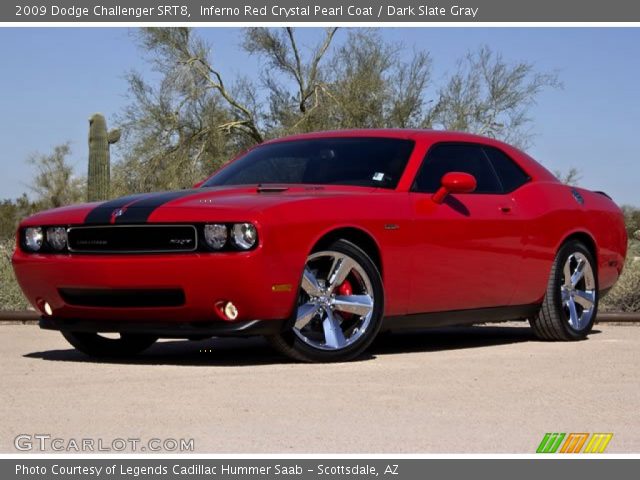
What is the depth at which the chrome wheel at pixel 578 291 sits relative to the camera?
1034cm

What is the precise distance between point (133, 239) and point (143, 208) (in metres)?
0.19

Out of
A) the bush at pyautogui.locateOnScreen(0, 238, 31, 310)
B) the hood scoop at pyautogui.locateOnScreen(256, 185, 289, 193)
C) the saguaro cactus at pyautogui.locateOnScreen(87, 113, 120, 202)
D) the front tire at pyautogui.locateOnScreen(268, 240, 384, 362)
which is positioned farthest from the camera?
the saguaro cactus at pyautogui.locateOnScreen(87, 113, 120, 202)

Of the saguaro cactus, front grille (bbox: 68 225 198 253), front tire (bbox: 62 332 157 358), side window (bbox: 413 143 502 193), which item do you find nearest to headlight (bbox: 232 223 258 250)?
front grille (bbox: 68 225 198 253)

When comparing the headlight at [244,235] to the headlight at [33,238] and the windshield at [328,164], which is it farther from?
the headlight at [33,238]

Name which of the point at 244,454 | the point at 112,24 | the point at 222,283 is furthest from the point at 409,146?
the point at 244,454

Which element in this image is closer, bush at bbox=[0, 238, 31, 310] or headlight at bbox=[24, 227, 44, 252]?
headlight at bbox=[24, 227, 44, 252]

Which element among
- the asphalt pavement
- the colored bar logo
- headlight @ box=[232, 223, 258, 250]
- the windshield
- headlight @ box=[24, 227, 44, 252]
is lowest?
the asphalt pavement

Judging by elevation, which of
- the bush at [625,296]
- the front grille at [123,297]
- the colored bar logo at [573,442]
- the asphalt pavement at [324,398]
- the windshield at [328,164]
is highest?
the windshield at [328,164]

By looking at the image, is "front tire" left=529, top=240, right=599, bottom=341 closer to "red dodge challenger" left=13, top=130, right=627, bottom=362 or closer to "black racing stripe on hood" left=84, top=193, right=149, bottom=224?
"red dodge challenger" left=13, top=130, right=627, bottom=362

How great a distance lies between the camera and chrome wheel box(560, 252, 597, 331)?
10344 mm

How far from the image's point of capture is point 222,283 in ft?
25.5

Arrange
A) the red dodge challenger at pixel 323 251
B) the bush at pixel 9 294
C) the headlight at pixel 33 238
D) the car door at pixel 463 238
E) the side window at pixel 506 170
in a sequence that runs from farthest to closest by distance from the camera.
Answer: the bush at pixel 9 294 → the side window at pixel 506 170 → the car door at pixel 463 238 → the headlight at pixel 33 238 → the red dodge challenger at pixel 323 251

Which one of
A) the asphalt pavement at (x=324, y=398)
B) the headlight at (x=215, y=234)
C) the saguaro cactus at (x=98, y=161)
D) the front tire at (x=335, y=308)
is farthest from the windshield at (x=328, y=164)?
the saguaro cactus at (x=98, y=161)

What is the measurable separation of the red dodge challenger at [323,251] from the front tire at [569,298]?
0.04ft
